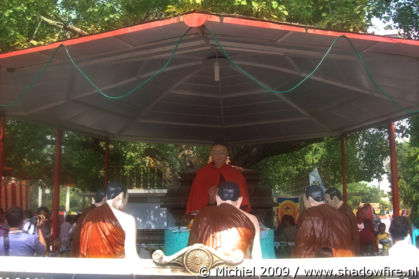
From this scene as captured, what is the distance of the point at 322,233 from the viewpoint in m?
4.69

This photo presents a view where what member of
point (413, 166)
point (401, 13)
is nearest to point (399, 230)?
point (401, 13)

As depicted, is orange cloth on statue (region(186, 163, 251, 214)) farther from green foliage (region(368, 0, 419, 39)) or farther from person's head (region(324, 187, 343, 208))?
green foliage (region(368, 0, 419, 39))

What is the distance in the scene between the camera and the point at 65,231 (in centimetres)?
1094

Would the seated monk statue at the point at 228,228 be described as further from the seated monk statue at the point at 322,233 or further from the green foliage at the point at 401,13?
the green foliage at the point at 401,13

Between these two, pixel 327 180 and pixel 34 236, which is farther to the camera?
pixel 327 180

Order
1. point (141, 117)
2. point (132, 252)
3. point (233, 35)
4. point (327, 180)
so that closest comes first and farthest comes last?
point (132, 252) → point (233, 35) → point (141, 117) → point (327, 180)

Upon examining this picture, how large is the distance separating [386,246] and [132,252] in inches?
204

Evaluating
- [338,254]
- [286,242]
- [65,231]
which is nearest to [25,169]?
[65,231]

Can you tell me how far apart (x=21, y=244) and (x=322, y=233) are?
330 cm

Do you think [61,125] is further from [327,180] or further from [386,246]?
[327,180]

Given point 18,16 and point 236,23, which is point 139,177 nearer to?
point 18,16

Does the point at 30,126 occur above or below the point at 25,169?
above

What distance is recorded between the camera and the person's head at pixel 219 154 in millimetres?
8234

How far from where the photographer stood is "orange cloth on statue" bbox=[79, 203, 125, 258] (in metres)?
4.22
